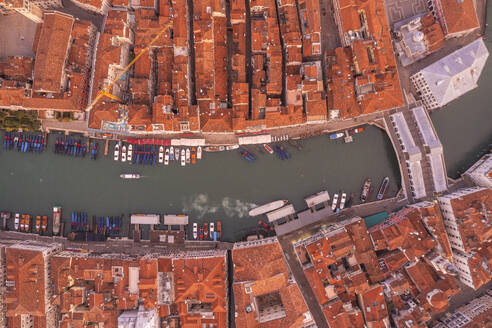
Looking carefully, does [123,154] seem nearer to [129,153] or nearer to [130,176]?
[129,153]

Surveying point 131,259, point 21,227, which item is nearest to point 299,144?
point 131,259

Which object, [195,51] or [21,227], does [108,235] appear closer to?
[21,227]

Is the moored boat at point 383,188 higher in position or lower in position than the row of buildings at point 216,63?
lower

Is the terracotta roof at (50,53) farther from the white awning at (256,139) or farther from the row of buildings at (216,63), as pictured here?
the white awning at (256,139)

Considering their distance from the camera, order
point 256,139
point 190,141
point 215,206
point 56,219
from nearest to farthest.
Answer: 1. point 256,139
2. point 190,141
3. point 56,219
4. point 215,206

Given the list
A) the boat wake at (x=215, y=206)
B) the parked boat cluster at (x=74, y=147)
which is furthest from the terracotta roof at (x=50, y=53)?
the boat wake at (x=215, y=206)

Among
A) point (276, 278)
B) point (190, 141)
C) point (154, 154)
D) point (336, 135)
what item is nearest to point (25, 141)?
point (154, 154)
